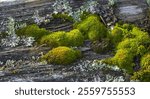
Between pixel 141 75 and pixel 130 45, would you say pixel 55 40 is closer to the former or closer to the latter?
pixel 130 45

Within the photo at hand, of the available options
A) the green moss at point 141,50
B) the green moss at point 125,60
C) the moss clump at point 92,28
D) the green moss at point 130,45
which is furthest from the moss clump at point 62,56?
the green moss at point 141,50

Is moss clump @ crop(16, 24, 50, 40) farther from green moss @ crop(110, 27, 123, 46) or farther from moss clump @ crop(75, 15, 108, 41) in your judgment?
green moss @ crop(110, 27, 123, 46)

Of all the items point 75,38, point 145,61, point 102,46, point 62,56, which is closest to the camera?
point 145,61

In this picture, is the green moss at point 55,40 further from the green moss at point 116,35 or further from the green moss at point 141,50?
the green moss at point 141,50

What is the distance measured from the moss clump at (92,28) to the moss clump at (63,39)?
0.50ft

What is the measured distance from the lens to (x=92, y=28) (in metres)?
10.3

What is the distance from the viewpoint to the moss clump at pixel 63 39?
10180 mm

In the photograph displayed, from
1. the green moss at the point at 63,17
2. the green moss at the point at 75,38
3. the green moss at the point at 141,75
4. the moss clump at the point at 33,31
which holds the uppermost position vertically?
the green moss at the point at 63,17

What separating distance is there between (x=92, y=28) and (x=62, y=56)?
88 cm

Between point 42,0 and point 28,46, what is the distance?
3.79ft

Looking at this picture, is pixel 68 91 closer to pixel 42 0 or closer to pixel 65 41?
pixel 65 41

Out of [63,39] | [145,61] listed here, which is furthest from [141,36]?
[63,39]

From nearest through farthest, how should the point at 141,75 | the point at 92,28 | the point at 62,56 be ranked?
the point at 141,75
the point at 62,56
the point at 92,28

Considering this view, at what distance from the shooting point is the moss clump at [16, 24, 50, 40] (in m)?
10.3
